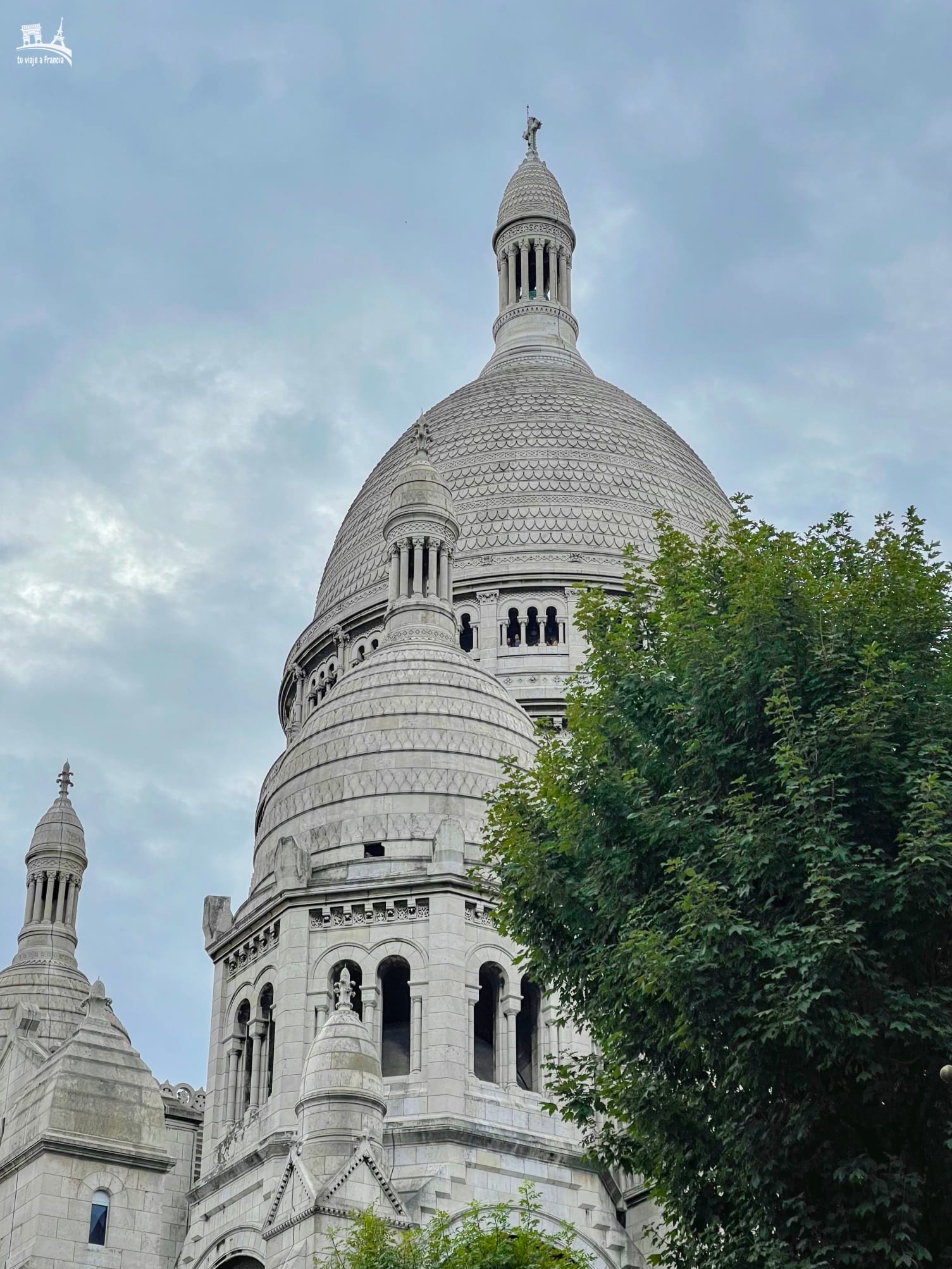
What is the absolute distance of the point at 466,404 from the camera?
7225 centimetres

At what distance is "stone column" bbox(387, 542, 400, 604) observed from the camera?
5119cm

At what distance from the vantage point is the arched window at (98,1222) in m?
21.8

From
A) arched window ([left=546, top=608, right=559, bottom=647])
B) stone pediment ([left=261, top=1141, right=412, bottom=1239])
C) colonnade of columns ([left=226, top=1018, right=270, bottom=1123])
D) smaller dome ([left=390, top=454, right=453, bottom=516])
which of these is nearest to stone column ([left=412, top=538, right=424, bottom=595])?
smaller dome ([left=390, top=454, right=453, bottom=516])

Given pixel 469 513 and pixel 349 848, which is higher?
pixel 469 513

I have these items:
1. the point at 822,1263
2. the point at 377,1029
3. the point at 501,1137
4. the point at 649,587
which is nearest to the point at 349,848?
the point at 377,1029

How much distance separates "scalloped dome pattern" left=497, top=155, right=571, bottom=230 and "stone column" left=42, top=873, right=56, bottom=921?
35373mm

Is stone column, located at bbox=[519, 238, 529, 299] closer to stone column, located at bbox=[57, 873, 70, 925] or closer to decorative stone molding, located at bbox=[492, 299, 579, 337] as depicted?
decorative stone molding, located at bbox=[492, 299, 579, 337]

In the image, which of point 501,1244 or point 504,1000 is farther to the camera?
point 504,1000

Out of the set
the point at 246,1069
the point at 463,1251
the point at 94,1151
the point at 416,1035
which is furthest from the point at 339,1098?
the point at 94,1151

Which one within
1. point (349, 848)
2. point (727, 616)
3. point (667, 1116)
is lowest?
point (667, 1116)

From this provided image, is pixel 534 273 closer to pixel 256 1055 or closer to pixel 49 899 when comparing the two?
pixel 49 899

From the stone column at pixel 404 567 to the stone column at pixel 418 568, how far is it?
0.18m

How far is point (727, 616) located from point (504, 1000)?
63.1 feet

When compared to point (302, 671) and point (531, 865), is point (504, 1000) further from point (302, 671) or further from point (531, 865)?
point (302, 671)
